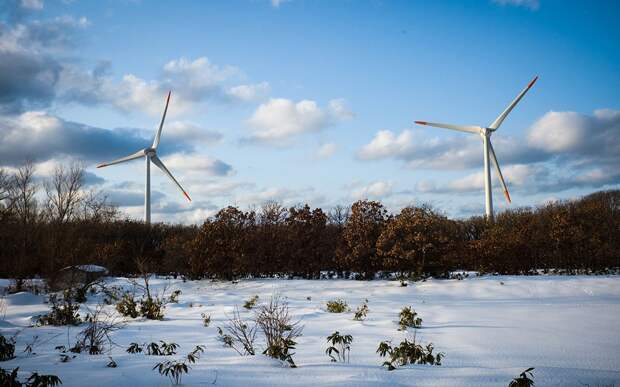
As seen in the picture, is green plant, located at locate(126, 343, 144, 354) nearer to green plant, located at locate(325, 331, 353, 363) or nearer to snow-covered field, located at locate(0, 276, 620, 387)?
snow-covered field, located at locate(0, 276, 620, 387)

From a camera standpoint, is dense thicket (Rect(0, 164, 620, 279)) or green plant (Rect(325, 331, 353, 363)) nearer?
green plant (Rect(325, 331, 353, 363))

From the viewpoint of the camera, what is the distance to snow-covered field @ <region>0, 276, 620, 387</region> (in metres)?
4.41

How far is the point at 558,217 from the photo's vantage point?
60.1 feet

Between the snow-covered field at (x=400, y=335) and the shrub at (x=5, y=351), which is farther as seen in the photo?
the shrub at (x=5, y=351)

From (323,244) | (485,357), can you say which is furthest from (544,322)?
(323,244)

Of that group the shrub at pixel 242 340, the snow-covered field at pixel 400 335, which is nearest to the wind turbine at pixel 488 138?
the snow-covered field at pixel 400 335

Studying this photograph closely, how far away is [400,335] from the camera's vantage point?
7590 millimetres

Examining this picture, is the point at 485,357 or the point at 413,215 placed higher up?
the point at 413,215

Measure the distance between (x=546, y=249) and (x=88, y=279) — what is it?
1990 cm

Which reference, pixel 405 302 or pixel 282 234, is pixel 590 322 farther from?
pixel 282 234

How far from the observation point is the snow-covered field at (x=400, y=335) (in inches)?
174

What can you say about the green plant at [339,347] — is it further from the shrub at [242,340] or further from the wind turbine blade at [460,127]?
the wind turbine blade at [460,127]

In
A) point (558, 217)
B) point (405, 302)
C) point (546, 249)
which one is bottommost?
point (405, 302)

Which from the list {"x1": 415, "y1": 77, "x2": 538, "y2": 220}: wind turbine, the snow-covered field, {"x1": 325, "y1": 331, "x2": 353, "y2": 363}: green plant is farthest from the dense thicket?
{"x1": 325, "y1": 331, "x2": 353, "y2": 363}: green plant
